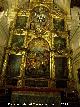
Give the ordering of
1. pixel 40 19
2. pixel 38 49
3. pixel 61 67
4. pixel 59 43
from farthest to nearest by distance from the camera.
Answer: pixel 40 19
pixel 59 43
pixel 38 49
pixel 61 67

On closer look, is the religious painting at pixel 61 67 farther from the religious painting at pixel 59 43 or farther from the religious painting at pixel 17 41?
the religious painting at pixel 17 41

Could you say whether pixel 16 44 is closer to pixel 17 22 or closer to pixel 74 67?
pixel 17 22

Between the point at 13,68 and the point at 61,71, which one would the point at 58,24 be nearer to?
the point at 61,71

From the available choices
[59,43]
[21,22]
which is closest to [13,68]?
[59,43]

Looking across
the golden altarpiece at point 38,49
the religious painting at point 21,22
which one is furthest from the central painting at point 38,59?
the religious painting at point 21,22

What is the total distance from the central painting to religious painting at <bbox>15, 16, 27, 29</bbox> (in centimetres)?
146

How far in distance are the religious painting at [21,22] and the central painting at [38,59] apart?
1459 mm

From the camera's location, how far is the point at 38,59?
37.1 ft

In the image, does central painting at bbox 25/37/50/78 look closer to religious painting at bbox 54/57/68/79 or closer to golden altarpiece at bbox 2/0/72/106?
golden altarpiece at bbox 2/0/72/106

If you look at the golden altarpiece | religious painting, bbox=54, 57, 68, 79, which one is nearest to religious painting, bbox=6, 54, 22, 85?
the golden altarpiece

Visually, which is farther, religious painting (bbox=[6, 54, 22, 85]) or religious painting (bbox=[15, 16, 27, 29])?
religious painting (bbox=[15, 16, 27, 29])

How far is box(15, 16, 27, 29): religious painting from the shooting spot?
12.8m

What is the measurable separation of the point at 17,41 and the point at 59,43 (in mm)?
2726

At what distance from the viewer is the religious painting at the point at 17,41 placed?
11.9 meters
